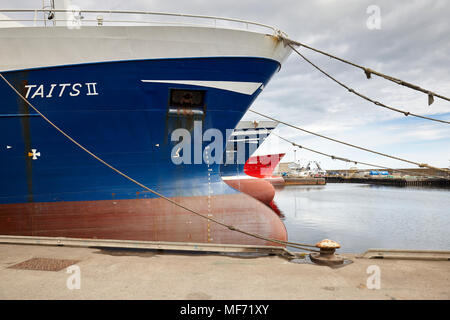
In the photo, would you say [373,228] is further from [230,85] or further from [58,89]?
[58,89]

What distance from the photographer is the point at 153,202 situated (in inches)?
320

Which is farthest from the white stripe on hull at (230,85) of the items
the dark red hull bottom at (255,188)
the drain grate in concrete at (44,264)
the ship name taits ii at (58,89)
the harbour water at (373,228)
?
the dark red hull bottom at (255,188)

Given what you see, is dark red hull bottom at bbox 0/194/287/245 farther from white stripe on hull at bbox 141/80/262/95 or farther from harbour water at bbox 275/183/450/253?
harbour water at bbox 275/183/450/253

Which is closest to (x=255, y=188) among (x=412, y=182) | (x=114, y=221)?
(x=114, y=221)

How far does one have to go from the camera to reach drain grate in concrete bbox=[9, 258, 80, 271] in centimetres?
451

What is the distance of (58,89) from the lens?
7320 millimetres

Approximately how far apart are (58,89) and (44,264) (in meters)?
4.42

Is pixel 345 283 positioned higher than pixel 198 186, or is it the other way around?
pixel 198 186

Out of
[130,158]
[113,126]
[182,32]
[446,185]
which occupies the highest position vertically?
[182,32]

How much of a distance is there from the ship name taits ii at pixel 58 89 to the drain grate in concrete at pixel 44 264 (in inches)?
162
